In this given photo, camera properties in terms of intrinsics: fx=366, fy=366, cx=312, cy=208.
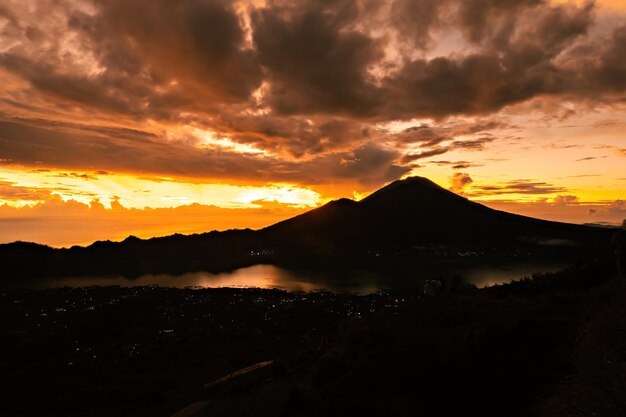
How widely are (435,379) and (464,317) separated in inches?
263

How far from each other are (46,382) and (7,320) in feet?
205

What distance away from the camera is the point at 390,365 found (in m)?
15.1

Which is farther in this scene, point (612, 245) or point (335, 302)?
point (335, 302)

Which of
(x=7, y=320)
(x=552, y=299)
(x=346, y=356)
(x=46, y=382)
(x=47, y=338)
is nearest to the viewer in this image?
(x=346, y=356)

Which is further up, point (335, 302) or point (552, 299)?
point (552, 299)

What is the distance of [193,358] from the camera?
152 ft

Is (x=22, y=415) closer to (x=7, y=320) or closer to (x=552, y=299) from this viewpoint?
(x=552, y=299)

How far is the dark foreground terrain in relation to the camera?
10352 mm

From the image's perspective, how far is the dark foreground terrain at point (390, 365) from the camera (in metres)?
10.4

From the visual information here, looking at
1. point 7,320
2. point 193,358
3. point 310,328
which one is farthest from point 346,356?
point 7,320

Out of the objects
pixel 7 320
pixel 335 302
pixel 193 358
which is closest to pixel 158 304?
pixel 7 320

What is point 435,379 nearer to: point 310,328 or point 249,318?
point 310,328

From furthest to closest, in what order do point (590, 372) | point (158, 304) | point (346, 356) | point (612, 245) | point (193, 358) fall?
point (158, 304)
point (193, 358)
point (612, 245)
point (346, 356)
point (590, 372)

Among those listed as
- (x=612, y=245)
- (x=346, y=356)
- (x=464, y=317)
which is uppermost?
(x=612, y=245)
